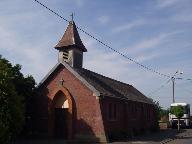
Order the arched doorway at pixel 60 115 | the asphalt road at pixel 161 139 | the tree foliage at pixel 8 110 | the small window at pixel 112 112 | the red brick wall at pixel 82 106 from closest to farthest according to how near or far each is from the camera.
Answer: the tree foliage at pixel 8 110
the asphalt road at pixel 161 139
the red brick wall at pixel 82 106
the small window at pixel 112 112
the arched doorway at pixel 60 115

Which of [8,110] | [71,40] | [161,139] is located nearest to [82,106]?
[71,40]

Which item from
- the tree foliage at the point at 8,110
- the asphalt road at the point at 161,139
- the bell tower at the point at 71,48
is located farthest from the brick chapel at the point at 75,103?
the tree foliage at the point at 8,110

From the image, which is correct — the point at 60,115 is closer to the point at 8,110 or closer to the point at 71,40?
the point at 71,40

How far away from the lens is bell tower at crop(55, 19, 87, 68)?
35.6 meters

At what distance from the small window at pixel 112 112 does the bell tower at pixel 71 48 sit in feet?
15.3

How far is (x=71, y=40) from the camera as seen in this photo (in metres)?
36.1

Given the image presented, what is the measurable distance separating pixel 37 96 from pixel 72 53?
4831mm

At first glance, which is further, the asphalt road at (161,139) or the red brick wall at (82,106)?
the red brick wall at (82,106)

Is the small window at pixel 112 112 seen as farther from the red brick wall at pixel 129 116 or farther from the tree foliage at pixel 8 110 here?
the tree foliage at pixel 8 110

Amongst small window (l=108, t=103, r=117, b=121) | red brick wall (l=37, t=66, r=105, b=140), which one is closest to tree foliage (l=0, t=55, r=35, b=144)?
red brick wall (l=37, t=66, r=105, b=140)

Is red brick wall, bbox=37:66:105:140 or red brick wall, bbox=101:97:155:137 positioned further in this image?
red brick wall, bbox=101:97:155:137

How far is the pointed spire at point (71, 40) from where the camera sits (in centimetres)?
3584

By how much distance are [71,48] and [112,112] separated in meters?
6.67

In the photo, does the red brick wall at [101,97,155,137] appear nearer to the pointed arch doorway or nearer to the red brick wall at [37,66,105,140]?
the red brick wall at [37,66,105,140]
